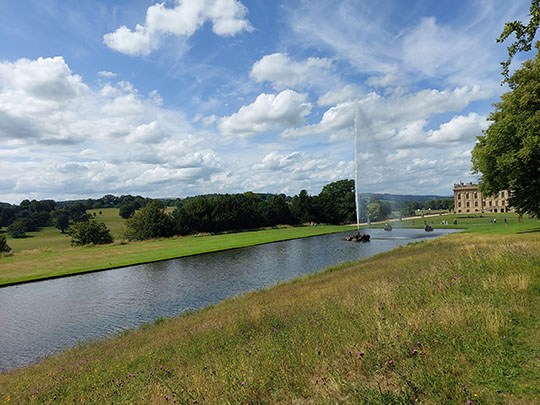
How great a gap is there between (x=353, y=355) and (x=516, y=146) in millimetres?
34966

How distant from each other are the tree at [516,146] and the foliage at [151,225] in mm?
77084

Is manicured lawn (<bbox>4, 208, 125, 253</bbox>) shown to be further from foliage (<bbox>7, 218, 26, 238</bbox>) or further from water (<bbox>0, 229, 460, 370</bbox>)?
water (<bbox>0, 229, 460, 370</bbox>)

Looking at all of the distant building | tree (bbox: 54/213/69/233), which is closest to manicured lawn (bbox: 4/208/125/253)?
tree (bbox: 54/213/69/233)

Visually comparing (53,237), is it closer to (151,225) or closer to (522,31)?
(151,225)

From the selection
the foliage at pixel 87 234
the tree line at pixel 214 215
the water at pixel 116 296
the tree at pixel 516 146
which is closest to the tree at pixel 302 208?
the tree line at pixel 214 215

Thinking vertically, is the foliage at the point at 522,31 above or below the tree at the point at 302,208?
above

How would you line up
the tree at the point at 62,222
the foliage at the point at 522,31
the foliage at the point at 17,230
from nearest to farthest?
1. the foliage at the point at 522,31
2. the foliage at the point at 17,230
3. the tree at the point at 62,222

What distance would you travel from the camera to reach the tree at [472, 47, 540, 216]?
27516mm

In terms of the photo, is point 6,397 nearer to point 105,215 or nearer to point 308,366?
point 308,366

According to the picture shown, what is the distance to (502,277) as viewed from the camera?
1094cm

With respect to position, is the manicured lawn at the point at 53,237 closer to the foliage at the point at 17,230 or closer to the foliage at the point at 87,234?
the foliage at the point at 17,230

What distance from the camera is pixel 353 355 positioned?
22.3ft

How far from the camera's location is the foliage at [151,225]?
8862cm

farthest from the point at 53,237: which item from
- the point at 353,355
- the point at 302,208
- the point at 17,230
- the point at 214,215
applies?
the point at 353,355
